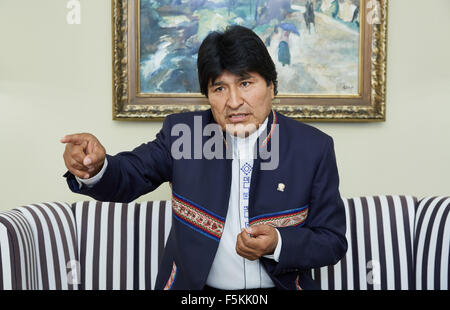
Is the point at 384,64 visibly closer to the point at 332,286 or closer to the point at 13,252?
the point at 332,286

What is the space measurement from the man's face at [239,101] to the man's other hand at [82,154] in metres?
0.45

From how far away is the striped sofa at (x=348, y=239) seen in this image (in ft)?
6.33

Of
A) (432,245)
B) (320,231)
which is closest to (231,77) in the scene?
(320,231)

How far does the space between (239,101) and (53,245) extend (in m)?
0.96

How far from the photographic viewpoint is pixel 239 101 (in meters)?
1.57

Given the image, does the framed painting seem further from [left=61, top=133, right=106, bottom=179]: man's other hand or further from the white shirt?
[left=61, top=133, right=106, bottom=179]: man's other hand

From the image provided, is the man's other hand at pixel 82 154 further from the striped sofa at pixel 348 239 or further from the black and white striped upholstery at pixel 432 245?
the black and white striped upholstery at pixel 432 245

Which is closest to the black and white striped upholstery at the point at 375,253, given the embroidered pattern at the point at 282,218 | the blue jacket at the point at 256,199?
the blue jacket at the point at 256,199

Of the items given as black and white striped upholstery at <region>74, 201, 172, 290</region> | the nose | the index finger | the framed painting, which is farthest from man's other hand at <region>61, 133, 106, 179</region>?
the framed painting

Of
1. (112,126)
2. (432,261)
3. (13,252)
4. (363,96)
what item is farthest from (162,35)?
(432,261)

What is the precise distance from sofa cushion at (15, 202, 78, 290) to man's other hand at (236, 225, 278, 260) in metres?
0.86

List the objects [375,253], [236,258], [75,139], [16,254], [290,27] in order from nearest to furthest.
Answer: [75,139], [16,254], [236,258], [375,253], [290,27]

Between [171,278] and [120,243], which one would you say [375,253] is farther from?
[120,243]

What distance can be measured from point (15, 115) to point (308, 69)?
1491 millimetres
